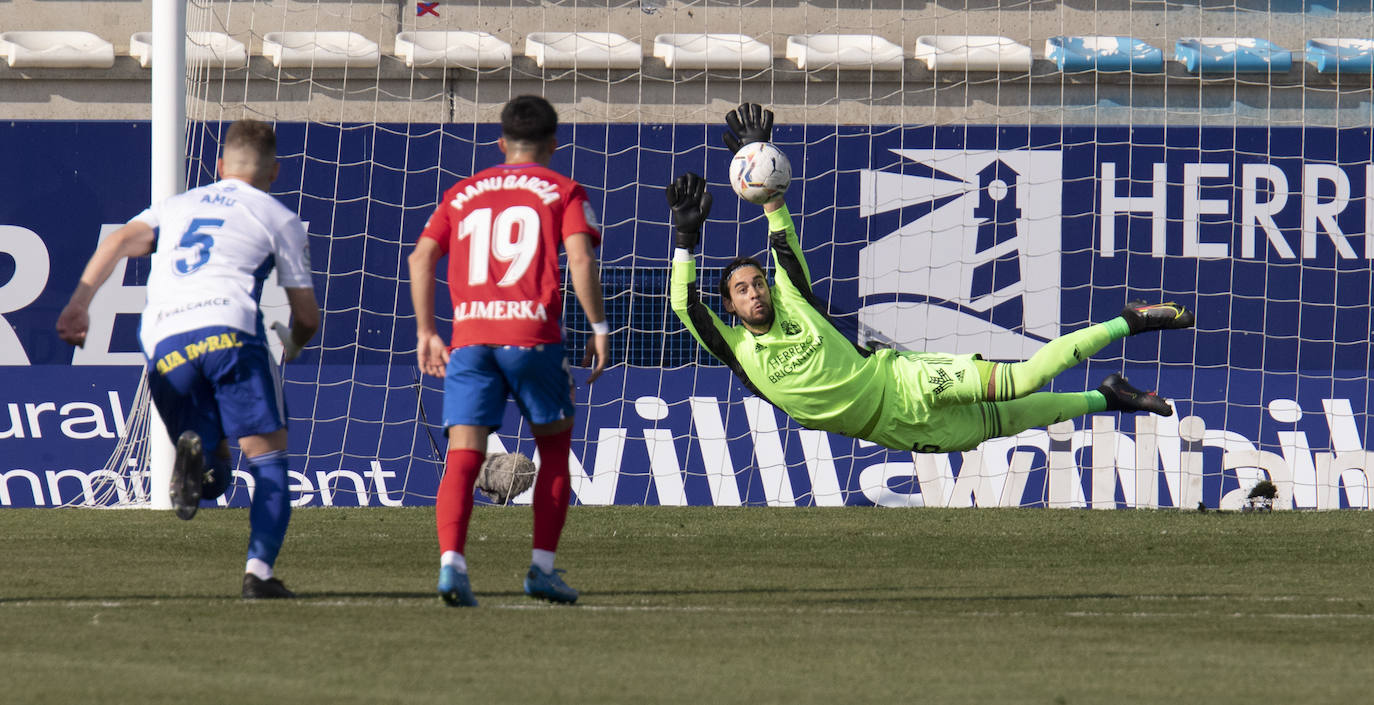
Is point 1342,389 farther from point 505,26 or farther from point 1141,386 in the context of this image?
point 505,26

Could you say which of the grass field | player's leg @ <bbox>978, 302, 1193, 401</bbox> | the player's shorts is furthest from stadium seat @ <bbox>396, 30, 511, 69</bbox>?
player's leg @ <bbox>978, 302, 1193, 401</bbox>

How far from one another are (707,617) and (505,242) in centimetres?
137

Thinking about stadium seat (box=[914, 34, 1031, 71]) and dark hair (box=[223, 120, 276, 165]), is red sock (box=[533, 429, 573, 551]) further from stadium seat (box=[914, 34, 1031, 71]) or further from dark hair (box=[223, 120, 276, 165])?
stadium seat (box=[914, 34, 1031, 71])

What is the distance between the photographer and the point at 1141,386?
13.2m

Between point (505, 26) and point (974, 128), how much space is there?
5000mm

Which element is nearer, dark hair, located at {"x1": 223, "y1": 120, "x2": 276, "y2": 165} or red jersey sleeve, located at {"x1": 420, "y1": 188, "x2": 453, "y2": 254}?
red jersey sleeve, located at {"x1": 420, "y1": 188, "x2": 453, "y2": 254}

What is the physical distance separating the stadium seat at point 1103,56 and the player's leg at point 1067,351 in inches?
302

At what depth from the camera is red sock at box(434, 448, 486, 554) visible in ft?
17.4

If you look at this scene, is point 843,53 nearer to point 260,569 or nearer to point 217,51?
point 217,51

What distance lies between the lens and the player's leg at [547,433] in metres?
5.34

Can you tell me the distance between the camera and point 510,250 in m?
5.38

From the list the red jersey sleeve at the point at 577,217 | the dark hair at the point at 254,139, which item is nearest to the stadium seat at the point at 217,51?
the dark hair at the point at 254,139

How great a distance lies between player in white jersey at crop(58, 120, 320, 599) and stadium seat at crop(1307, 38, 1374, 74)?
484 inches

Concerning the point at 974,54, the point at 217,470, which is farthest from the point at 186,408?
the point at 974,54
